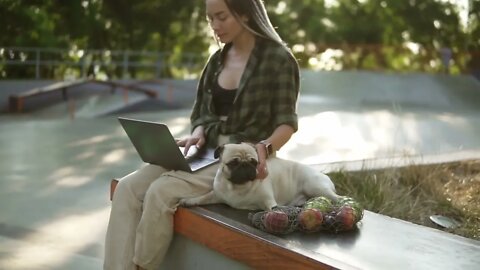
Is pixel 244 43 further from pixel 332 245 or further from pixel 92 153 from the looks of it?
pixel 92 153

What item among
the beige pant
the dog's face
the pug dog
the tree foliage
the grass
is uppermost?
the dog's face

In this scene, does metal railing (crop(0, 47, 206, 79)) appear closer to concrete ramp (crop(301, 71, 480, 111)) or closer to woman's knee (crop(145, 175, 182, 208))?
concrete ramp (crop(301, 71, 480, 111))

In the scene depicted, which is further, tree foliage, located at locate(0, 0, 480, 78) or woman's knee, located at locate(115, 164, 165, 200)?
tree foliage, located at locate(0, 0, 480, 78)

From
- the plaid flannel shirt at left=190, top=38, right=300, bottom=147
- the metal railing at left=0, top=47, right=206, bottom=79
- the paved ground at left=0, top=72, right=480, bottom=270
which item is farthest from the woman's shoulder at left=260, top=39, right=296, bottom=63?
the metal railing at left=0, top=47, right=206, bottom=79

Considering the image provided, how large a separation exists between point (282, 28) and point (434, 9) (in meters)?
5.60

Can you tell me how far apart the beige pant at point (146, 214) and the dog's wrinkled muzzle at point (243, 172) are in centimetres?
33

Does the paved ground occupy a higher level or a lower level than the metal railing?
higher

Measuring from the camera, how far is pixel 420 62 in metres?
24.3

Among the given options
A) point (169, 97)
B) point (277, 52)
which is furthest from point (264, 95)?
point (169, 97)

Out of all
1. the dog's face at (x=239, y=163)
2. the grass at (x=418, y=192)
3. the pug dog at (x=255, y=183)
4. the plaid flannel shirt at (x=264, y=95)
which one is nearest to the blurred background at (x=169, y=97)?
the grass at (x=418, y=192)

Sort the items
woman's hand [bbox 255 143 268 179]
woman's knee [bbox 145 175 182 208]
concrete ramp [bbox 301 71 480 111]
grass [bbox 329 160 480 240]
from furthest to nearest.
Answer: concrete ramp [bbox 301 71 480 111] → grass [bbox 329 160 480 240] → woman's knee [bbox 145 175 182 208] → woman's hand [bbox 255 143 268 179]

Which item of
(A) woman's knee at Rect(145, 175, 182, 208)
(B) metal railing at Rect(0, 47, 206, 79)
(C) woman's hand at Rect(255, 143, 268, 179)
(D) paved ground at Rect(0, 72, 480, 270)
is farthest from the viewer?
(B) metal railing at Rect(0, 47, 206, 79)

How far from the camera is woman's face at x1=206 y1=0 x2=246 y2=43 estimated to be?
304 centimetres

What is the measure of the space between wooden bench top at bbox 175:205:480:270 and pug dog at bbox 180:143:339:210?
51 millimetres
